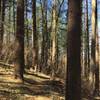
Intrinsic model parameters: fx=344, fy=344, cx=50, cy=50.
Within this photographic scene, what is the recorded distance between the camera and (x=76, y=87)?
29.4 feet

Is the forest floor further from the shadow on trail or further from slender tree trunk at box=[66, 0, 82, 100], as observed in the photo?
slender tree trunk at box=[66, 0, 82, 100]

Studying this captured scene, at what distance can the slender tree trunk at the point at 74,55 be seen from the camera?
29.4ft

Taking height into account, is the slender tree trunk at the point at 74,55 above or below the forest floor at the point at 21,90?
above

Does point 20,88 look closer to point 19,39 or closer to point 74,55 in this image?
point 19,39

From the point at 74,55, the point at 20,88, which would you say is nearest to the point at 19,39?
the point at 20,88

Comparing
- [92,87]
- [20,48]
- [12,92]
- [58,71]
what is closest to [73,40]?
[12,92]

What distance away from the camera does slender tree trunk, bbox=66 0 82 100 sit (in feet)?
29.4

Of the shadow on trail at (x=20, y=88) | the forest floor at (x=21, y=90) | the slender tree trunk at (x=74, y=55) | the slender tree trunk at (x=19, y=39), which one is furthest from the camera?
the slender tree trunk at (x=19, y=39)

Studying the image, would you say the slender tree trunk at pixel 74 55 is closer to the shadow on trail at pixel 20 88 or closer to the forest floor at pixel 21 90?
the forest floor at pixel 21 90

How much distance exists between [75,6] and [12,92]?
4782 millimetres

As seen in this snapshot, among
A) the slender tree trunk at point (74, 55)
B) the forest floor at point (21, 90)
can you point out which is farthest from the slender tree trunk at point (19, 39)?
the slender tree trunk at point (74, 55)

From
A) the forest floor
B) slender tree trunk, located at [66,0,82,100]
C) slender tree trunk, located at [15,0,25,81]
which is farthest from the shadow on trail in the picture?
slender tree trunk, located at [66,0,82,100]

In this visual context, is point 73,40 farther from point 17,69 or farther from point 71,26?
point 17,69

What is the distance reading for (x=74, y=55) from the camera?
9.02m
